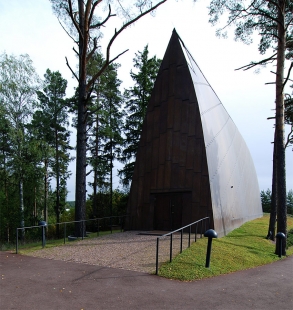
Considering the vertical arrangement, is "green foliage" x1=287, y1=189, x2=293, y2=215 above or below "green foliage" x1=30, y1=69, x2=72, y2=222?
below

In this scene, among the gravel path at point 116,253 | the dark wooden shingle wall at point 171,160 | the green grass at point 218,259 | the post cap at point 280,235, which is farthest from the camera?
the dark wooden shingle wall at point 171,160

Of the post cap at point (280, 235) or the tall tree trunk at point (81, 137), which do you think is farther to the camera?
the tall tree trunk at point (81, 137)

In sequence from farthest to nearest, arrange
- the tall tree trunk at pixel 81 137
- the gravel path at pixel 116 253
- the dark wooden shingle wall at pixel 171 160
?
1. the dark wooden shingle wall at pixel 171 160
2. the tall tree trunk at pixel 81 137
3. the gravel path at pixel 116 253

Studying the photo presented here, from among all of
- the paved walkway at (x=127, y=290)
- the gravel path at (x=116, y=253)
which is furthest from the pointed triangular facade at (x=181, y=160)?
the paved walkway at (x=127, y=290)

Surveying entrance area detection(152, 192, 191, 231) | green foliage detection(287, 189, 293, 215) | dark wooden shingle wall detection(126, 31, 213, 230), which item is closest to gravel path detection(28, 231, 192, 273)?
entrance area detection(152, 192, 191, 231)

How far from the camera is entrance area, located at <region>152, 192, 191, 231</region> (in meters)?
13.3

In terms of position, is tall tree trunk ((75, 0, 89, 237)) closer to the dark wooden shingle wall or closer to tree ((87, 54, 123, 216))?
the dark wooden shingle wall

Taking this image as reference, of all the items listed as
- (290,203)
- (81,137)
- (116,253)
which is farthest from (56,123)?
(290,203)

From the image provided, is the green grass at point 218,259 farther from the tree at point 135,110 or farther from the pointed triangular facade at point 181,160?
the tree at point 135,110

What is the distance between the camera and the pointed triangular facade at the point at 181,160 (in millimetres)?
13016

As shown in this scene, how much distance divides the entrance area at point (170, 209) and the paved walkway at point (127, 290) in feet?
21.0

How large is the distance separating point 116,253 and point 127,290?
3.19 m

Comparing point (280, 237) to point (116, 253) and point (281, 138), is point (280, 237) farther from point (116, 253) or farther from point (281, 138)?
point (116, 253)

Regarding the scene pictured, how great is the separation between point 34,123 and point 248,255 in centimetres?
1793
